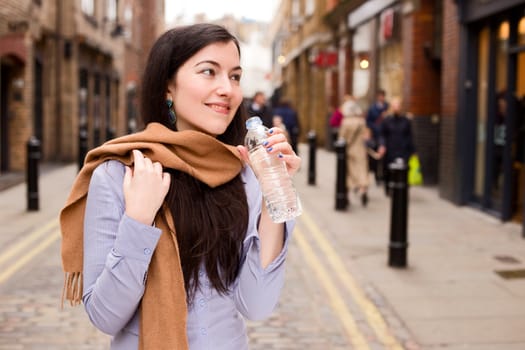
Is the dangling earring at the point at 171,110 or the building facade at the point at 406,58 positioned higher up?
the building facade at the point at 406,58

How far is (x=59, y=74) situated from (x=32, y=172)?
11172 millimetres

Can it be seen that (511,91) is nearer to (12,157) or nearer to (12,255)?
(12,255)

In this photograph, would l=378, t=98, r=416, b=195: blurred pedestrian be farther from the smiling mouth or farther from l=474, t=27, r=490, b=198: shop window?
the smiling mouth

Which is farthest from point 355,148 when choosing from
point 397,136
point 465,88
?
point 465,88

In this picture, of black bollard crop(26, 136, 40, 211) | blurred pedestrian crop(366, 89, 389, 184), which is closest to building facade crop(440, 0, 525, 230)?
blurred pedestrian crop(366, 89, 389, 184)

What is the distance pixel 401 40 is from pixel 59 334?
45.5ft

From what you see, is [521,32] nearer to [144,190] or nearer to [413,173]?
[413,173]

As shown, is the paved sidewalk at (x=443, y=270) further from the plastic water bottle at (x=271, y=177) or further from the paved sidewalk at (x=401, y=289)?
the plastic water bottle at (x=271, y=177)

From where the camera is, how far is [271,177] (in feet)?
7.28

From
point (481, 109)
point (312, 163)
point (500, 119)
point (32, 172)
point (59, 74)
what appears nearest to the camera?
point (32, 172)

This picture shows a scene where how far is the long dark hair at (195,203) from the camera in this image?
2.18 metres

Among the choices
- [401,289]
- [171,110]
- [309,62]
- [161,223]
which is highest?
[309,62]

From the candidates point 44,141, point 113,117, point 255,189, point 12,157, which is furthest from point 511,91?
point 113,117

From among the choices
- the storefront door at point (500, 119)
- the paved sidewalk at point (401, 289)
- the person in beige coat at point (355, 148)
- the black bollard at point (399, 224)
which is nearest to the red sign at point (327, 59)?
the person in beige coat at point (355, 148)
